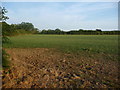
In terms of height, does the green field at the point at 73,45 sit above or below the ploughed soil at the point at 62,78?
above

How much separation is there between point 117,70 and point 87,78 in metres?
1.66

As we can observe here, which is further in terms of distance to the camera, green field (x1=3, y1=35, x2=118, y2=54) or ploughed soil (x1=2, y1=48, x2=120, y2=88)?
green field (x1=3, y1=35, x2=118, y2=54)

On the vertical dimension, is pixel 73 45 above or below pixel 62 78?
above

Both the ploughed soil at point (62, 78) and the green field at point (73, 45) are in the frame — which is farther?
the green field at point (73, 45)

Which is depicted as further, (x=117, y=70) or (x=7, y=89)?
(x=117, y=70)

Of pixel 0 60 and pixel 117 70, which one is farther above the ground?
pixel 0 60

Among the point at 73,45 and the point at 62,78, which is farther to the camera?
the point at 73,45

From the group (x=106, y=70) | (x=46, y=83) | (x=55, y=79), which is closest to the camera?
(x=46, y=83)

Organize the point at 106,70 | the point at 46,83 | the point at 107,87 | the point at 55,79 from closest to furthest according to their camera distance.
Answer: the point at 107,87 → the point at 46,83 → the point at 55,79 → the point at 106,70

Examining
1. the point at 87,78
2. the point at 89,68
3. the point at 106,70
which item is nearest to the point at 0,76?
the point at 87,78

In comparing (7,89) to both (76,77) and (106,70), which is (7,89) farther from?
(106,70)

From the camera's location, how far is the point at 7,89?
314cm

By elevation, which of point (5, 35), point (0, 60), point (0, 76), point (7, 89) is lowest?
point (7, 89)

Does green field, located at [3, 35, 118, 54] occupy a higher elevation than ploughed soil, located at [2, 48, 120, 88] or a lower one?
higher
